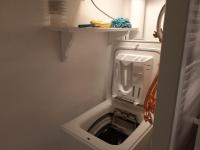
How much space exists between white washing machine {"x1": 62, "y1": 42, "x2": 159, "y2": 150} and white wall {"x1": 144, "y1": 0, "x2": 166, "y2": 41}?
0.66 meters

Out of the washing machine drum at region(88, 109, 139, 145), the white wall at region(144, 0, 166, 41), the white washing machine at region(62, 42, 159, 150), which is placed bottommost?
the washing machine drum at region(88, 109, 139, 145)

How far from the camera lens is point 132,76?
5.48 ft

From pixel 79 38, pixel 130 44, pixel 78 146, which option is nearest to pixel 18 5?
pixel 79 38

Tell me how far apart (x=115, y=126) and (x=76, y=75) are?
0.69 metres

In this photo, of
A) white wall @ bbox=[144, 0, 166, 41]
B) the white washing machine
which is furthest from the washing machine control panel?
white wall @ bbox=[144, 0, 166, 41]

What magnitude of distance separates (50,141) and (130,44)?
127 cm

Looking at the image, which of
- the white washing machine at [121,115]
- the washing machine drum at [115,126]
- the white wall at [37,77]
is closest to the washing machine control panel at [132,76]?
the white washing machine at [121,115]

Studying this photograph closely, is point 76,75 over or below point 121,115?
over

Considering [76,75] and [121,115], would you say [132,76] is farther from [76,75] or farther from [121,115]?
[76,75]

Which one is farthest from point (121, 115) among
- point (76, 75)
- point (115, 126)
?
point (76, 75)

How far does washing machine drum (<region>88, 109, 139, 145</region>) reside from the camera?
1779 millimetres

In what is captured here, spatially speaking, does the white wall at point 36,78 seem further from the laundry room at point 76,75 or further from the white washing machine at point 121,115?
the white washing machine at point 121,115

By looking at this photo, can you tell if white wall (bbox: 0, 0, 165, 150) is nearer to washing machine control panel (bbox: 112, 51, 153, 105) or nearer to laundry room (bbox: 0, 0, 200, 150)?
laundry room (bbox: 0, 0, 200, 150)

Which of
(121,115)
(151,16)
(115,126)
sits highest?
(151,16)
